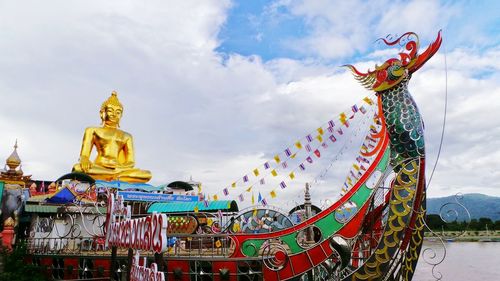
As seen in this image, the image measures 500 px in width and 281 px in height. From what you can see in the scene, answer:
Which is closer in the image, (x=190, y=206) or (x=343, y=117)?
(x=343, y=117)

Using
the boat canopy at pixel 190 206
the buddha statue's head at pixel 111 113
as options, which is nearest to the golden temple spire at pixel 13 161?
the boat canopy at pixel 190 206

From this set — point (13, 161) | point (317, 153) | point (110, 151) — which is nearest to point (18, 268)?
point (13, 161)

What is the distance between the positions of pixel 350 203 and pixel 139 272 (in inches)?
228

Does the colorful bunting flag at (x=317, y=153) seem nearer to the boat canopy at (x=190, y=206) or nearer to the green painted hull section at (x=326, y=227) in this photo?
the green painted hull section at (x=326, y=227)

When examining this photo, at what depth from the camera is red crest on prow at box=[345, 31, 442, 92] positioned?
9.54m

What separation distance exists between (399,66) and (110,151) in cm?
1928

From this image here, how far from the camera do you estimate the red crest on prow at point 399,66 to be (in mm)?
9540

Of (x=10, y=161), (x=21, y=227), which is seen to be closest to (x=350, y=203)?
(x=10, y=161)

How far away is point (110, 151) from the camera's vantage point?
79.7 feet

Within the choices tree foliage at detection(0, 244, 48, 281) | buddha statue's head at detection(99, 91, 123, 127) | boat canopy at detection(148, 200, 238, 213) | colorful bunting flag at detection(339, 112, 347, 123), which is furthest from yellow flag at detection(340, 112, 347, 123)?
buddha statue's head at detection(99, 91, 123, 127)

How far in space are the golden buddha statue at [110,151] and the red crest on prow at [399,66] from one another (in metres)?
17.0

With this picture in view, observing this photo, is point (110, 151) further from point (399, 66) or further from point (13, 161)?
point (399, 66)

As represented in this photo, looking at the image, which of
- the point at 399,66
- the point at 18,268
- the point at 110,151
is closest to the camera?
the point at 399,66

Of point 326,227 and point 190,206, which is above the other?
point 190,206
